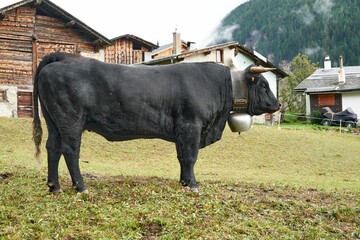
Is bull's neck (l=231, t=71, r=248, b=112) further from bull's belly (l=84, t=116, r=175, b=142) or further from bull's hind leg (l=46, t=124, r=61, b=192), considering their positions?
bull's hind leg (l=46, t=124, r=61, b=192)

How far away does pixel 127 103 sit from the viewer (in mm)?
8172

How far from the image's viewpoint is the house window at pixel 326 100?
49188 mm

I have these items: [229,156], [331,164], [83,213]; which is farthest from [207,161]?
[83,213]

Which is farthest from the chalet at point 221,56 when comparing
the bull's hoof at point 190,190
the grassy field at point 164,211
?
the bull's hoof at point 190,190

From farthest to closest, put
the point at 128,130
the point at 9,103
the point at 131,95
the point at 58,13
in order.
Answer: the point at 58,13
the point at 9,103
the point at 128,130
the point at 131,95

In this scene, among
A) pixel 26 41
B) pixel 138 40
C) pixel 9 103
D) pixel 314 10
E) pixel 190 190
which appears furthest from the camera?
pixel 314 10

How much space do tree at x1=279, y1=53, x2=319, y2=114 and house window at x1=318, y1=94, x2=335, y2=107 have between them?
6.37m

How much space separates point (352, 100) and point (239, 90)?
41778 millimetres

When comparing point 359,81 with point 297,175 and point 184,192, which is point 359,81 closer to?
point 297,175

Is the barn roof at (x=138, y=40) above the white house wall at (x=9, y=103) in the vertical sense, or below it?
above

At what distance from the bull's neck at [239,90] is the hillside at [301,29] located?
106706mm

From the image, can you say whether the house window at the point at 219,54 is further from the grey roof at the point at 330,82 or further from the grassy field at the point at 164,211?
the grassy field at the point at 164,211

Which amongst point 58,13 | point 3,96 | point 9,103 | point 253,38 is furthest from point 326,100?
point 253,38

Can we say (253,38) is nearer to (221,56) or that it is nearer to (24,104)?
(221,56)
